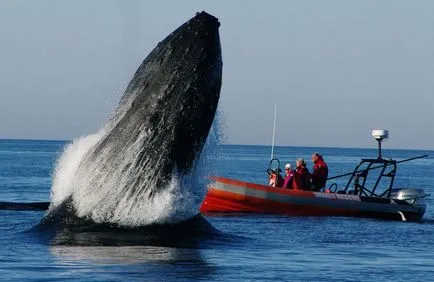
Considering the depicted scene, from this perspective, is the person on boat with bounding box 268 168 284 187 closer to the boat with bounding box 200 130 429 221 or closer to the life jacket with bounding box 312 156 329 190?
the life jacket with bounding box 312 156 329 190

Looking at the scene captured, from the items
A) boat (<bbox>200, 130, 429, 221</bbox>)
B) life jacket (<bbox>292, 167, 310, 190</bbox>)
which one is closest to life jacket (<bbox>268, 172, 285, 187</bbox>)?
life jacket (<bbox>292, 167, 310, 190</bbox>)

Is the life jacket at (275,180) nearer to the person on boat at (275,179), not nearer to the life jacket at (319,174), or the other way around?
the person on boat at (275,179)

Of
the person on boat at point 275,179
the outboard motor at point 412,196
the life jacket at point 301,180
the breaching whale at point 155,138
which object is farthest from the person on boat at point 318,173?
the breaching whale at point 155,138

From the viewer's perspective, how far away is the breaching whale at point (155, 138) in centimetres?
1432

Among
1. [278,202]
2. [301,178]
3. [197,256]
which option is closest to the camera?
[197,256]

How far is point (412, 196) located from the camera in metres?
30.6

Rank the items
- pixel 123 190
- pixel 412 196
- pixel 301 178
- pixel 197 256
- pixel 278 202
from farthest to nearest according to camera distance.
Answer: pixel 412 196
pixel 301 178
pixel 278 202
pixel 123 190
pixel 197 256

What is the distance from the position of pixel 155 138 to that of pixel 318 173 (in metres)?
15.8

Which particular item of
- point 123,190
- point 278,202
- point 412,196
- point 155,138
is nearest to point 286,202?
point 278,202

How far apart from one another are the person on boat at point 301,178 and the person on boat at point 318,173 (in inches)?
6.6

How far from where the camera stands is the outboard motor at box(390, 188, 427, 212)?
29969 millimetres

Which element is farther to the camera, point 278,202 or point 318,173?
point 318,173

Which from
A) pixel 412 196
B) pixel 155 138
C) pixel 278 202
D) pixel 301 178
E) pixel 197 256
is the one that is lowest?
pixel 197 256

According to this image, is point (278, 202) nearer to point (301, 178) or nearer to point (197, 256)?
point (301, 178)
